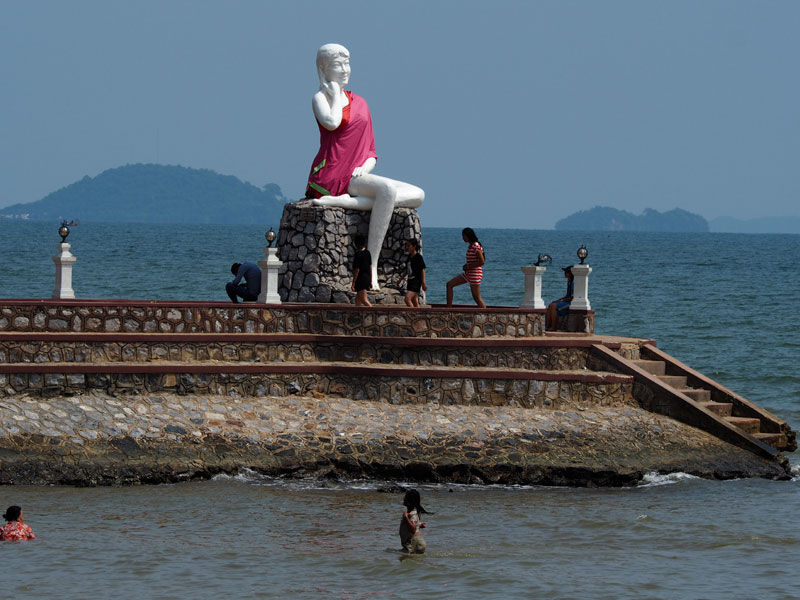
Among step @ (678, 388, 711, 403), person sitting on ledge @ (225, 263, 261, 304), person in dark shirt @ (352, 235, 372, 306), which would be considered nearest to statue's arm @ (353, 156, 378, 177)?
person in dark shirt @ (352, 235, 372, 306)

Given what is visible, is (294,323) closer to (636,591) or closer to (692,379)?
(692,379)

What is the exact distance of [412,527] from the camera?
15.5 metres

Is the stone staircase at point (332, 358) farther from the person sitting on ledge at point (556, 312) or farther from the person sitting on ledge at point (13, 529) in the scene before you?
the person sitting on ledge at point (13, 529)

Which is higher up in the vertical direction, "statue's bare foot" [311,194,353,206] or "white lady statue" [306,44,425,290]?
"white lady statue" [306,44,425,290]

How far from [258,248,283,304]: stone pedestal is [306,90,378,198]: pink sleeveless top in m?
2.01

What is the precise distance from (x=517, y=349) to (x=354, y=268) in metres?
3.20

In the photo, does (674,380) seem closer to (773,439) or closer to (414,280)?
(773,439)

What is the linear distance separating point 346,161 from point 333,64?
149 cm

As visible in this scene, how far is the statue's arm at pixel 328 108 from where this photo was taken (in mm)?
22797

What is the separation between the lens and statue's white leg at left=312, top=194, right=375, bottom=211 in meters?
22.7

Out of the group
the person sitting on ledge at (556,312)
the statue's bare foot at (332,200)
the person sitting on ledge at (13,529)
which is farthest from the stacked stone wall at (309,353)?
the person sitting on ledge at (13,529)

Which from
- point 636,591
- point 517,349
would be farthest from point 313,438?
point 636,591

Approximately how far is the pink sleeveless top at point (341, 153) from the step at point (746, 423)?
22.0 feet

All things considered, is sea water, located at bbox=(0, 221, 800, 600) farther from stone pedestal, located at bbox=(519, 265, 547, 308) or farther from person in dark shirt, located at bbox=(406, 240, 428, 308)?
stone pedestal, located at bbox=(519, 265, 547, 308)
